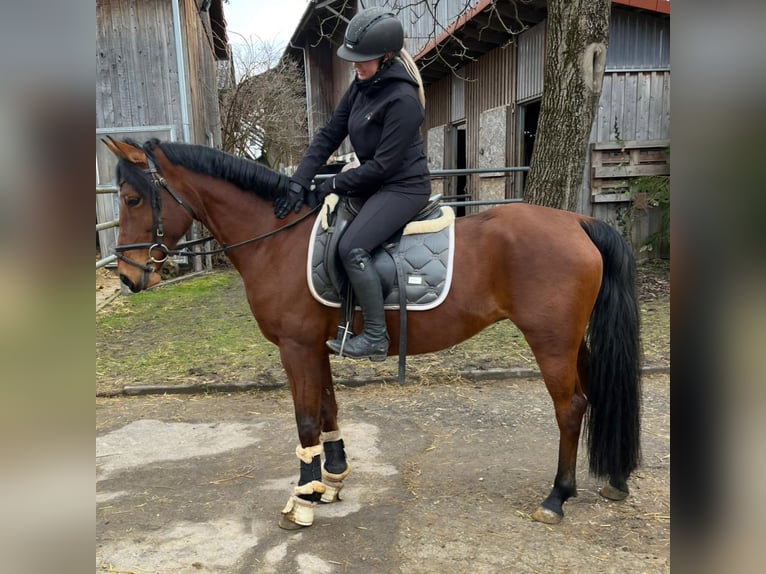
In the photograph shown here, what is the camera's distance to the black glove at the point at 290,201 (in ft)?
9.34

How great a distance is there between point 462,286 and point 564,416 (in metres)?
0.89

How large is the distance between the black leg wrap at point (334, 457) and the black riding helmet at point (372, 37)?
2.12 metres

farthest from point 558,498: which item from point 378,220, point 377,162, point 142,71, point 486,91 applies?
point 142,71

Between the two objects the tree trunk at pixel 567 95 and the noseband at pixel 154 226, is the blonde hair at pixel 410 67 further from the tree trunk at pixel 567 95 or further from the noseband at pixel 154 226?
the tree trunk at pixel 567 95

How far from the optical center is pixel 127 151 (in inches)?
104

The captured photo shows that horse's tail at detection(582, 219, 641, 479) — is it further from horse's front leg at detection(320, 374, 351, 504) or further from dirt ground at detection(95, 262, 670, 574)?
horse's front leg at detection(320, 374, 351, 504)

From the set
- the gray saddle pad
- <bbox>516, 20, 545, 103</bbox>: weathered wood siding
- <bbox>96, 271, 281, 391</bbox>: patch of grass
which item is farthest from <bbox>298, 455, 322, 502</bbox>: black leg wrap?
<bbox>516, 20, 545, 103</bbox>: weathered wood siding

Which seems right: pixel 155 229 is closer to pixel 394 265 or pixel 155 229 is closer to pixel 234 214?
pixel 234 214

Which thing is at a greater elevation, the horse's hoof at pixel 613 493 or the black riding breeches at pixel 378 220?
the black riding breeches at pixel 378 220

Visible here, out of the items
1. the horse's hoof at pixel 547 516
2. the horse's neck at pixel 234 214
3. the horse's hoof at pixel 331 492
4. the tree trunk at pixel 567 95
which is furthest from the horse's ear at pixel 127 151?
the tree trunk at pixel 567 95

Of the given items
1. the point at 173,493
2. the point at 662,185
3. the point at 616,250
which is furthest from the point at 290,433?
the point at 662,185
